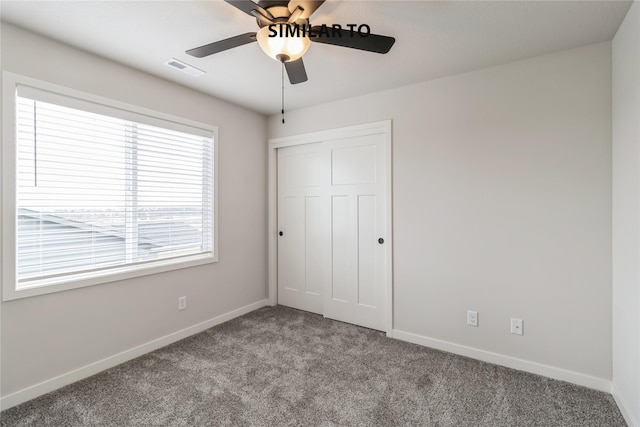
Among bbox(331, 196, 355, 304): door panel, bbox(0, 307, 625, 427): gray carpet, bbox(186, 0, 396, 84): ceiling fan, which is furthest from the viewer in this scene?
bbox(331, 196, 355, 304): door panel

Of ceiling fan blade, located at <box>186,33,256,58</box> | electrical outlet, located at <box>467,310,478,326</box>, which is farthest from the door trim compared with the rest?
ceiling fan blade, located at <box>186,33,256,58</box>

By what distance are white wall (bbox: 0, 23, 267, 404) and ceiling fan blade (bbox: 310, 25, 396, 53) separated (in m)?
1.86

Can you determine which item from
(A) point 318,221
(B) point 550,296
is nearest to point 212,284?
(A) point 318,221

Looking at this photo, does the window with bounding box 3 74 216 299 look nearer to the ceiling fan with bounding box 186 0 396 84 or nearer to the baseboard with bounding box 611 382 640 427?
the ceiling fan with bounding box 186 0 396 84

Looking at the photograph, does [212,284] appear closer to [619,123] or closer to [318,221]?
[318,221]

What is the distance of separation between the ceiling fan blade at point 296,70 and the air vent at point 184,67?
1.09 meters

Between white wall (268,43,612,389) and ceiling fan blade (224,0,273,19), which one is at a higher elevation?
ceiling fan blade (224,0,273,19)

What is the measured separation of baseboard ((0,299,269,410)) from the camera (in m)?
1.96

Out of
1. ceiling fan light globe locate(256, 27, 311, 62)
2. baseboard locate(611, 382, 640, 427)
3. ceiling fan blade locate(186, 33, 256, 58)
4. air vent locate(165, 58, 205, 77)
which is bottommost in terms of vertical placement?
baseboard locate(611, 382, 640, 427)

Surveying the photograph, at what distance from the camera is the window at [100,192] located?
6.69 ft

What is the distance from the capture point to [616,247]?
2.01 m

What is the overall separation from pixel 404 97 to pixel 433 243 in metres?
1.40

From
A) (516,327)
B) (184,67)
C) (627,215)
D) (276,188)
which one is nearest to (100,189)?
(184,67)

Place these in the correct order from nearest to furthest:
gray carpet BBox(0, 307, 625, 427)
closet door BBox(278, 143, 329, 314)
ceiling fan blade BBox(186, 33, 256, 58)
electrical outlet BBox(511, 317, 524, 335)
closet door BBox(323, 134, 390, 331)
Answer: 1. ceiling fan blade BBox(186, 33, 256, 58)
2. gray carpet BBox(0, 307, 625, 427)
3. electrical outlet BBox(511, 317, 524, 335)
4. closet door BBox(323, 134, 390, 331)
5. closet door BBox(278, 143, 329, 314)
